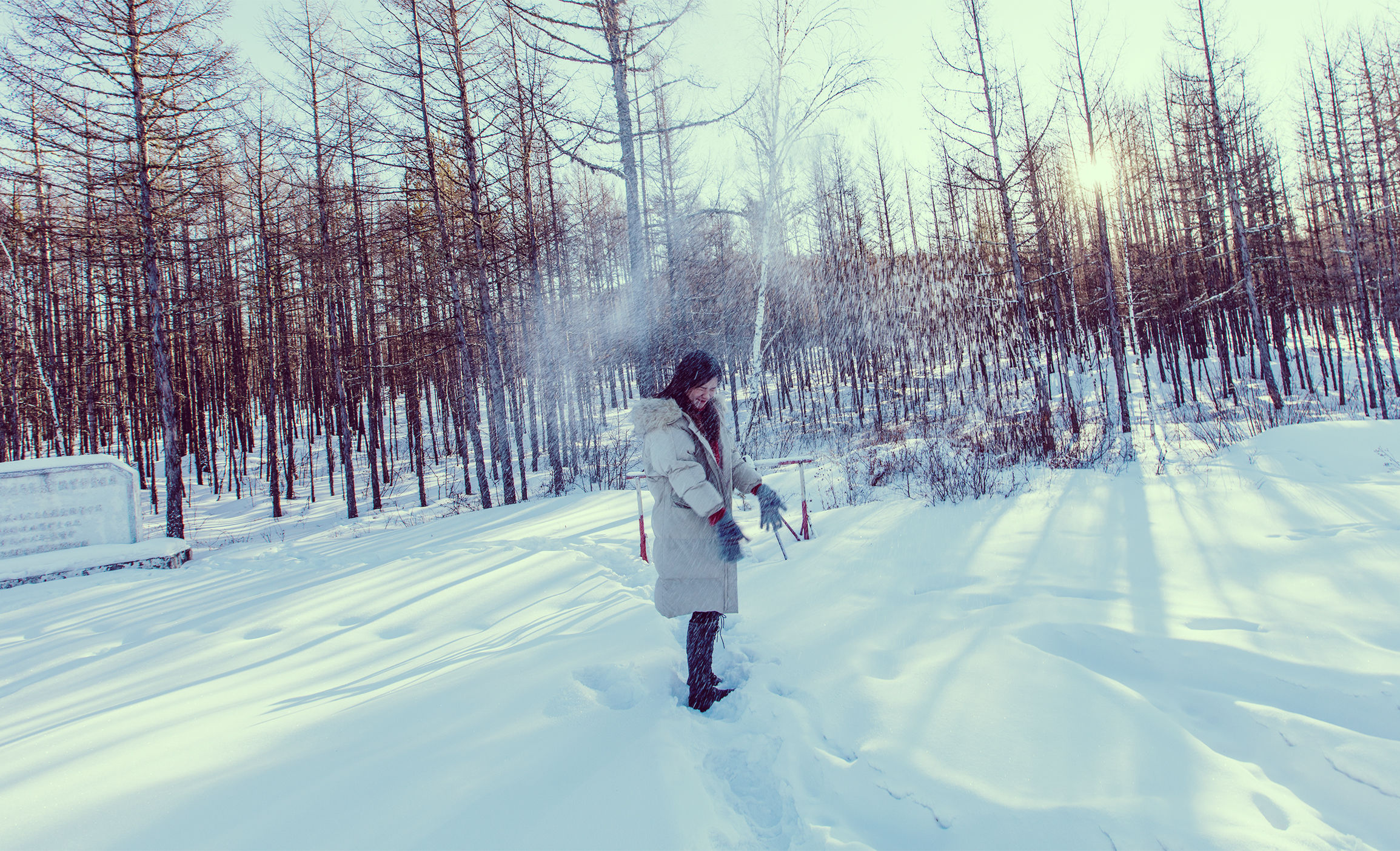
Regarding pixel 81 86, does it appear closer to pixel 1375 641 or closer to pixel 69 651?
pixel 69 651

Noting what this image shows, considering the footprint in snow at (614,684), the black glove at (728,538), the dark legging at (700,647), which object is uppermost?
the black glove at (728,538)

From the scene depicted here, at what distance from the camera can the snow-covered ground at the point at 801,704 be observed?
1.80 meters

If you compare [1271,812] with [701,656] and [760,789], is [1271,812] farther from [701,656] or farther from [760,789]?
[701,656]

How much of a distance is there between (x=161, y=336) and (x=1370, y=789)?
1654 cm

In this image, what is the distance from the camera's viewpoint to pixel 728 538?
2572 millimetres

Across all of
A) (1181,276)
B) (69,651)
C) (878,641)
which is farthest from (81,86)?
(1181,276)

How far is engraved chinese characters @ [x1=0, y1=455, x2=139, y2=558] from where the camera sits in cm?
773

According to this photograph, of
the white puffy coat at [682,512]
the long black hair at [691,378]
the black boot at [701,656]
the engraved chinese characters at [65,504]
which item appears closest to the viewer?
the white puffy coat at [682,512]

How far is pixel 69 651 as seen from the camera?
4.03m

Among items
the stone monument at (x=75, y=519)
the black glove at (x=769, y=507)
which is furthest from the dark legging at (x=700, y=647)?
the stone monument at (x=75, y=519)

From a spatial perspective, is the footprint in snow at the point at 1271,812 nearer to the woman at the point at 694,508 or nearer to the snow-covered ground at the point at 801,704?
the snow-covered ground at the point at 801,704

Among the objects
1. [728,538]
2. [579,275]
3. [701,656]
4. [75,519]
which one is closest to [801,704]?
[701,656]

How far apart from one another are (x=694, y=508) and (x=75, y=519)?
1042cm

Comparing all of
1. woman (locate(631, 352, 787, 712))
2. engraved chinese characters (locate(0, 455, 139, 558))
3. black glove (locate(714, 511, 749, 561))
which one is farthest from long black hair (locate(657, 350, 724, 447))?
engraved chinese characters (locate(0, 455, 139, 558))
